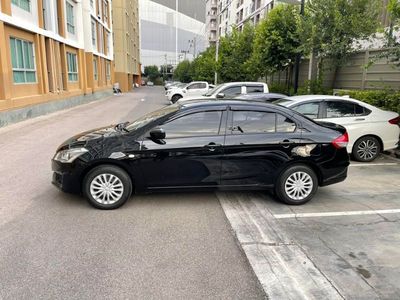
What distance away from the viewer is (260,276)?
3.28 meters

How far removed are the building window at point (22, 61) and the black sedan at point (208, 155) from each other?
1119 centimetres

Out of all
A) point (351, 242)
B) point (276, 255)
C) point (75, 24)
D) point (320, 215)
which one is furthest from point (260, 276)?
point (75, 24)

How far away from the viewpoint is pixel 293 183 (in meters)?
5.08

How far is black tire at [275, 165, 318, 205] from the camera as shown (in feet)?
16.6

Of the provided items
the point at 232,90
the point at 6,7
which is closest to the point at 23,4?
the point at 6,7

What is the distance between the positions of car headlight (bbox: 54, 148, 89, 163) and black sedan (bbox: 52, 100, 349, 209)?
2 centimetres

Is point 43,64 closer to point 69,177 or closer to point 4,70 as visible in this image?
point 4,70

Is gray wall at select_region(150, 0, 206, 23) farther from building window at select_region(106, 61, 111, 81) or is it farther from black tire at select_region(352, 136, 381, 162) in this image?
black tire at select_region(352, 136, 381, 162)

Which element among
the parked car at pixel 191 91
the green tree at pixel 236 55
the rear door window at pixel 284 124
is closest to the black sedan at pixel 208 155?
the rear door window at pixel 284 124

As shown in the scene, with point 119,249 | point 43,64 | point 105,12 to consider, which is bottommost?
point 119,249

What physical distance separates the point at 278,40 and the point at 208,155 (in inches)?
531

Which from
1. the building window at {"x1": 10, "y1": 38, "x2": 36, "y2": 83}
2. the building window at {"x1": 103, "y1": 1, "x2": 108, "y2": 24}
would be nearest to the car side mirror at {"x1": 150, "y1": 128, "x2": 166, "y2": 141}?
the building window at {"x1": 10, "y1": 38, "x2": 36, "y2": 83}

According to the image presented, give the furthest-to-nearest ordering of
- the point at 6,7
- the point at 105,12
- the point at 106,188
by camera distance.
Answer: the point at 105,12 → the point at 6,7 → the point at 106,188

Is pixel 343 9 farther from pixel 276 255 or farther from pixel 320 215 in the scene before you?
pixel 276 255
